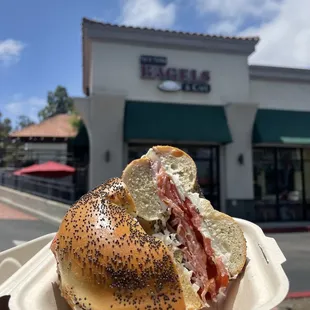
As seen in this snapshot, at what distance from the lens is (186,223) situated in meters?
2.22

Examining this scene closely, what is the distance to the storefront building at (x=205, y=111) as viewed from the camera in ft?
43.8

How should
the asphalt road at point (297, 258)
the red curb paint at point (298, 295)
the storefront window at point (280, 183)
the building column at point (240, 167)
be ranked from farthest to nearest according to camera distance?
the storefront window at point (280, 183) → the building column at point (240, 167) → the asphalt road at point (297, 258) → the red curb paint at point (298, 295)

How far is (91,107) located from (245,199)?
7.00 m

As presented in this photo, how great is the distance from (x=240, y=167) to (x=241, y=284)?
42.6 feet

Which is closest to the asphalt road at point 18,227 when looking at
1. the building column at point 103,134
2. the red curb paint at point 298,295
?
the building column at point 103,134

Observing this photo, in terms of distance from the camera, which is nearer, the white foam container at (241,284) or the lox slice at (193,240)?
the white foam container at (241,284)

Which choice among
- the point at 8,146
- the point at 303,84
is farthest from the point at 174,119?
the point at 8,146

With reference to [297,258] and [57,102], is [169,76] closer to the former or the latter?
[297,258]

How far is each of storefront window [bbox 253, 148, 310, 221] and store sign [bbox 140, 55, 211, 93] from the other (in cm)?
400

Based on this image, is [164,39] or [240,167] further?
[240,167]

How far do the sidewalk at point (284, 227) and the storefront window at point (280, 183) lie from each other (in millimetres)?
593

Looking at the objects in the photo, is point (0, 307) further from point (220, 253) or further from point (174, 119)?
point (174, 119)

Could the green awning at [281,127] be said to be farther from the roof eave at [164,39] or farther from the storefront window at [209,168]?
the roof eave at [164,39]

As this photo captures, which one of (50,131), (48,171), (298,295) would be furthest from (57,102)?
(298,295)
